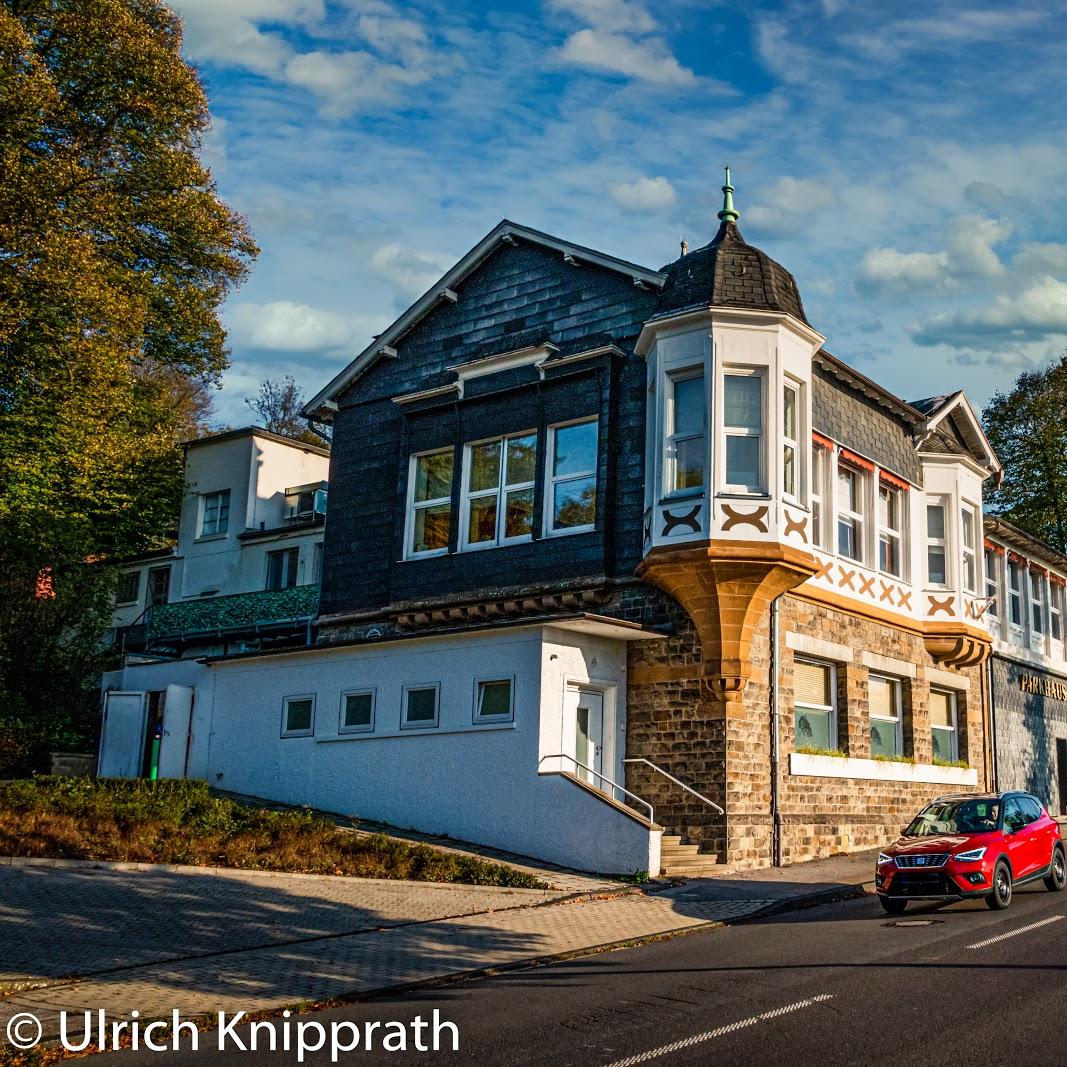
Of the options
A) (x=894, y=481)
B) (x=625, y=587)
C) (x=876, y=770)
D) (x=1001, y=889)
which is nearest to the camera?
(x=1001, y=889)

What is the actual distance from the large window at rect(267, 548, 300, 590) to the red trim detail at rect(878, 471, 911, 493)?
16624 mm

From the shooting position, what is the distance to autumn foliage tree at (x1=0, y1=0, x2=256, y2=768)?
89.5ft

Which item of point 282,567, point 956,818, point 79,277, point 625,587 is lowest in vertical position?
point 956,818

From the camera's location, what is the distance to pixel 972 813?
1667 centimetres

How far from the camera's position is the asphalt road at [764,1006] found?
8320 mm

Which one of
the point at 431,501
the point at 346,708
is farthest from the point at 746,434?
the point at 346,708

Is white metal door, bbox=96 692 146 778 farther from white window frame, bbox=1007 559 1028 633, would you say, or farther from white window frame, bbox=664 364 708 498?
white window frame, bbox=1007 559 1028 633

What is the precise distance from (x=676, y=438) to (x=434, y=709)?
235 inches

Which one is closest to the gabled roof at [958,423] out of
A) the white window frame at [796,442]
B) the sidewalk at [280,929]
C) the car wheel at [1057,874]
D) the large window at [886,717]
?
the large window at [886,717]

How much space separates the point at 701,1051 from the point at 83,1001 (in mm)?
5058

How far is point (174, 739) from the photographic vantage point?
2489 cm

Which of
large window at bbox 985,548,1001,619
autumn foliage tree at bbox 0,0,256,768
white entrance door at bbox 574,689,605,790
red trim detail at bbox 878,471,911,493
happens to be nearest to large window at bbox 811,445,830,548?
red trim detail at bbox 878,471,911,493

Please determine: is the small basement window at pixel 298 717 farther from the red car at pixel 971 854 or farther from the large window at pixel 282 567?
the large window at pixel 282 567

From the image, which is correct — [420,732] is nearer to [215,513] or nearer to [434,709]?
[434,709]
